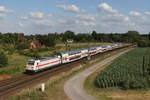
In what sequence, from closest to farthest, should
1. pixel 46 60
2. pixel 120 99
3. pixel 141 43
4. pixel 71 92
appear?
pixel 120 99, pixel 71 92, pixel 46 60, pixel 141 43

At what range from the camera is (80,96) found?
2292cm

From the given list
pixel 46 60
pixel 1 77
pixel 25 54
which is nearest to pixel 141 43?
pixel 25 54

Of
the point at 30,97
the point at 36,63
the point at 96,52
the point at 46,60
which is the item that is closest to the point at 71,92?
the point at 30,97

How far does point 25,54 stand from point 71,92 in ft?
178

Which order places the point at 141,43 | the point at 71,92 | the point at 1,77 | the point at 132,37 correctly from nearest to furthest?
the point at 71,92
the point at 1,77
the point at 141,43
the point at 132,37

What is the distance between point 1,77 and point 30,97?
16.9m

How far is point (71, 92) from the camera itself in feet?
81.3

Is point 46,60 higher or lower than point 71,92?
higher

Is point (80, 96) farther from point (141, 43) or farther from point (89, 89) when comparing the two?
point (141, 43)

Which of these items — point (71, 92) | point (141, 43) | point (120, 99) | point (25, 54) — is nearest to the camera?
point (120, 99)

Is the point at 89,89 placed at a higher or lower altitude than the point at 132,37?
lower

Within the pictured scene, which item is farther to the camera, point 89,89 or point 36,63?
point 36,63

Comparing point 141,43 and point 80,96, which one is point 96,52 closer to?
point 80,96

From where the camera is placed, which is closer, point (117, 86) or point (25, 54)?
point (117, 86)
